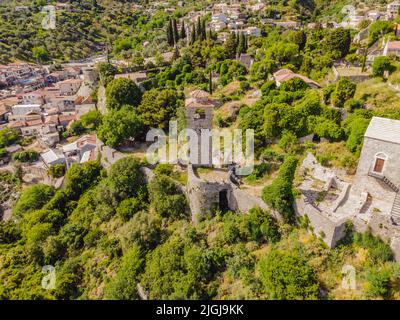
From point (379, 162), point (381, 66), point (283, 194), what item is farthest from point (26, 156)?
point (381, 66)

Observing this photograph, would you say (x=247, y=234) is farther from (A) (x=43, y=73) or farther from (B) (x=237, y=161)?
(A) (x=43, y=73)

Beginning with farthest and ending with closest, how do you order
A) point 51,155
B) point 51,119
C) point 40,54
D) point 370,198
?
point 40,54 → point 51,119 → point 51,155 → point 370,198

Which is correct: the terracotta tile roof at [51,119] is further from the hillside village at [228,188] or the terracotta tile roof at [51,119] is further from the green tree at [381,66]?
the green tree at [381,66]

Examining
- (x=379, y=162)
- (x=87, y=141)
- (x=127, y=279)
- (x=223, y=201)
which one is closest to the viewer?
(x=379, y=162)

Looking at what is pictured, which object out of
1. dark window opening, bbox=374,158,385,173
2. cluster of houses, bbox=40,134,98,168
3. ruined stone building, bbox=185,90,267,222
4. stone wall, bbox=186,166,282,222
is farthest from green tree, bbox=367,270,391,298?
cluster of houses, bbox=40,134,98,168

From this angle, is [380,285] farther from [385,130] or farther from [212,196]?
[212,196]

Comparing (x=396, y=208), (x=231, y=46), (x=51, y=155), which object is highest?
(x=231, y=46)

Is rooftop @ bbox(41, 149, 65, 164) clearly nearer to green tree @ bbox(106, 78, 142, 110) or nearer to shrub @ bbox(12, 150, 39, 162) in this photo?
shrub @ bbox(12, 150, 39, 162)
